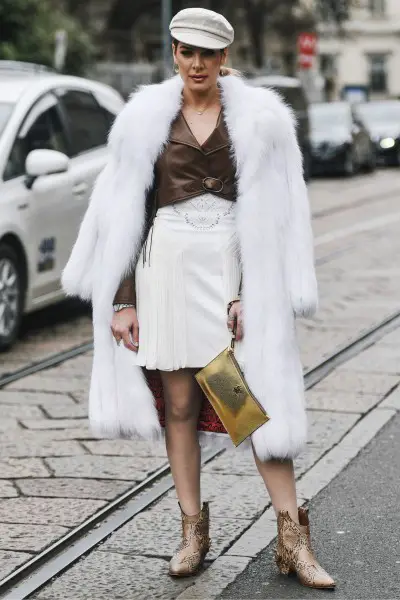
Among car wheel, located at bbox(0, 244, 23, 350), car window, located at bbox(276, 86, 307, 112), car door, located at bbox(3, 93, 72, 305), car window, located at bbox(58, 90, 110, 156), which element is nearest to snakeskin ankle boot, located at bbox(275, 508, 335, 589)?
car wheel, located at bbox(0, 244, 23, 350)

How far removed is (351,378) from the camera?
7785mm

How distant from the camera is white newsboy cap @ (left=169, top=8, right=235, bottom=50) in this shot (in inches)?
166

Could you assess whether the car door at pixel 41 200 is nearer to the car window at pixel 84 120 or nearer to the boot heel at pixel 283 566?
the car window at pixel 84 120

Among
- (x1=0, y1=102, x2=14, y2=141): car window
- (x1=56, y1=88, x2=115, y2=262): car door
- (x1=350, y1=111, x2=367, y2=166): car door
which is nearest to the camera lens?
(x1=0, y1=102, x2=14, y2=141): car window

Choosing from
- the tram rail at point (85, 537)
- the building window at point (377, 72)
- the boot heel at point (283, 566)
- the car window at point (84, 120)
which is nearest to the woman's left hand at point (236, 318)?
the boot heel at point (283, 566)

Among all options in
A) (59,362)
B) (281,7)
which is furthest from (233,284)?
(281,7)

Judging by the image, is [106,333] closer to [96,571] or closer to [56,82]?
[96,571]

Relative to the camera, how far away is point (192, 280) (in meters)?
4.29

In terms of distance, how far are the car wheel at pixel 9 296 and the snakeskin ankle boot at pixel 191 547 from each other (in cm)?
427

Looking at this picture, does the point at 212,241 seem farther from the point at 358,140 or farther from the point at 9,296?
the point at 358,140

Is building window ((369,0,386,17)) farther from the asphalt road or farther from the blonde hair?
the blonde hair

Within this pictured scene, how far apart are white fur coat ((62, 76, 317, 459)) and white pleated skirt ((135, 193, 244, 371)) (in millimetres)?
55

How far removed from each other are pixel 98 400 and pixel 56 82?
19.3 ft

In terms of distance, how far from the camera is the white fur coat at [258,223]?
427cm
